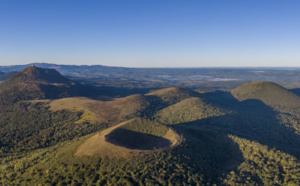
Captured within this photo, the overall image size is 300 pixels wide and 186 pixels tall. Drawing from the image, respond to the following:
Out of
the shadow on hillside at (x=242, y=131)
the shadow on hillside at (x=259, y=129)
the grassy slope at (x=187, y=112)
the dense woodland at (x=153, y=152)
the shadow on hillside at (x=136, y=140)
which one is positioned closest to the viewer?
the dense woodland at (x=153, y=152)

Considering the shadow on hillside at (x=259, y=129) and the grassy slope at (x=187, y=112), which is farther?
the grassy slope at (x=187, y=112)

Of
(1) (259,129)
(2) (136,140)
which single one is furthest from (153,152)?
(1) (259,129)

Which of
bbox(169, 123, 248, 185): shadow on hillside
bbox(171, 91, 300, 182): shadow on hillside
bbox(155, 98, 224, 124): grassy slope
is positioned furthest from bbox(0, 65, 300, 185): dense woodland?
bbox(171, 91, 300, 182): shadow on hillside

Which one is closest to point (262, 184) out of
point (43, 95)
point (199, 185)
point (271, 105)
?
point (199, 185)

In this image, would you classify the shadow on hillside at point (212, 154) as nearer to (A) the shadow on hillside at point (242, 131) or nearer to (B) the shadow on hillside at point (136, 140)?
(A) the shadow on hillside at point (242, 131)

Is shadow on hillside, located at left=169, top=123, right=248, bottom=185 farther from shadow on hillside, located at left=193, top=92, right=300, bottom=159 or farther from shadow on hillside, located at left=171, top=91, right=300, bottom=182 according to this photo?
shadow on hillside, located at left=193, top=92, right=300, bottom=159

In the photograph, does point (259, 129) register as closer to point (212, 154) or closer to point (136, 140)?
point (212, 154)

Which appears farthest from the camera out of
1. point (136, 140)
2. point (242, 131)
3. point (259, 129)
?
point (259, 129)

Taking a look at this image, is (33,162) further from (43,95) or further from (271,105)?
(271,105)

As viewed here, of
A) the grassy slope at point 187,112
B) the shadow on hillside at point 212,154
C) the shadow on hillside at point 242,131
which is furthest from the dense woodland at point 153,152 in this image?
the shadow on hillside at point 242,131
